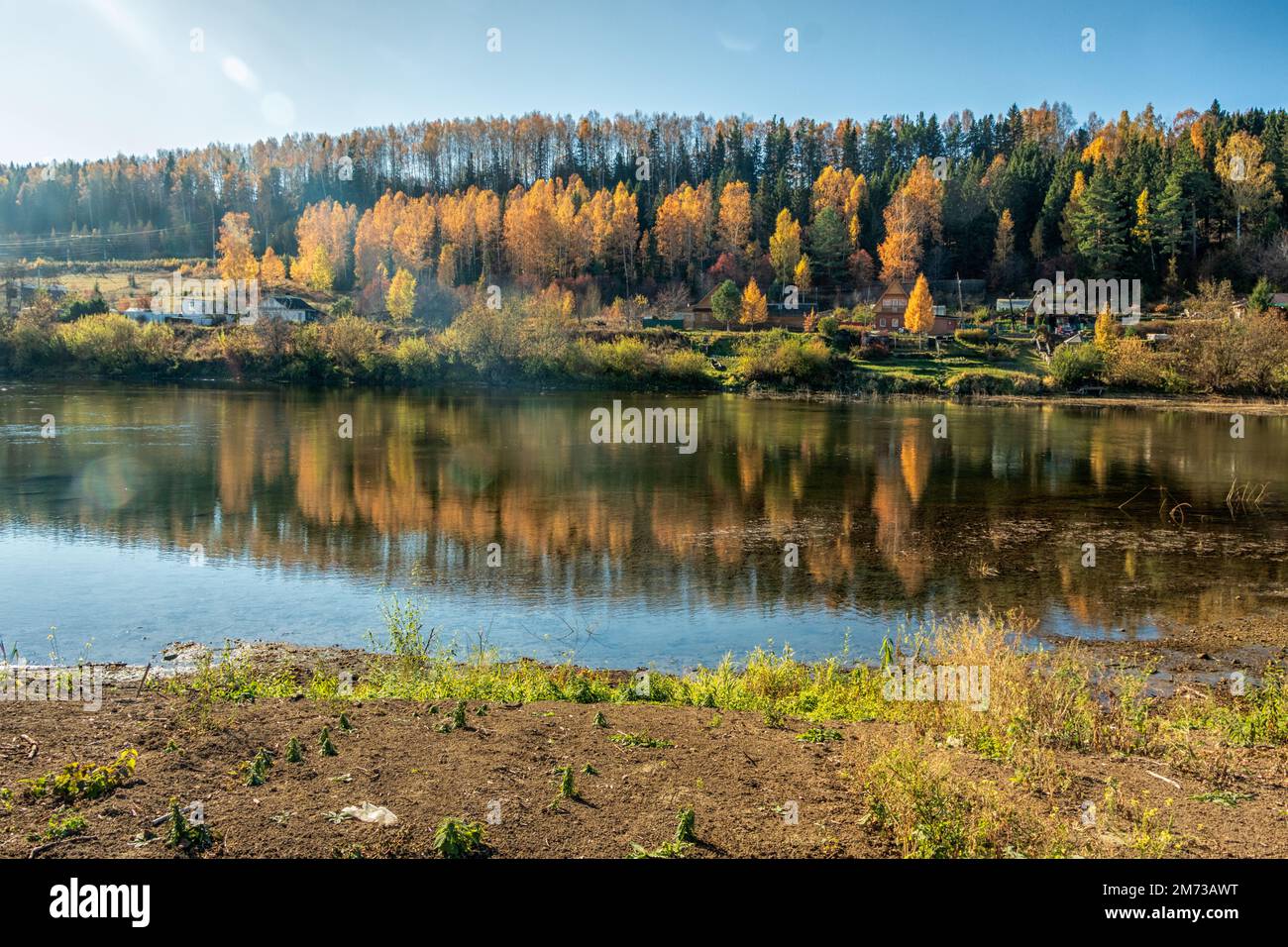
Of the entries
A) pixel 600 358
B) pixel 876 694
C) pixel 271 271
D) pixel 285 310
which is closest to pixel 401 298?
pixel 285 310

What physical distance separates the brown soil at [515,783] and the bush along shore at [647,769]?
0.02 m

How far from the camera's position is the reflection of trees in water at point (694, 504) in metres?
20.9

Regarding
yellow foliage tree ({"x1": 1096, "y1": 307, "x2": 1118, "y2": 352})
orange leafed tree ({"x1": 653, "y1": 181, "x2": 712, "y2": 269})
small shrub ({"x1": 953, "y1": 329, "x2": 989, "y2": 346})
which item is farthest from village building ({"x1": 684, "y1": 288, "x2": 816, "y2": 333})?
yellow foliage tree ({"x1": 1096, "y1": 307, "x2": 1118, "y2": 352})

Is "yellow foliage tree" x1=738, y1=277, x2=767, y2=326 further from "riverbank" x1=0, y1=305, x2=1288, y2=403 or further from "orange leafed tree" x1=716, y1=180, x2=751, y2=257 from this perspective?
"orange leafed tree" x1=716, y1=180, x2=751, y2=257

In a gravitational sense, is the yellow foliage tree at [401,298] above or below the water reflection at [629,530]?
above

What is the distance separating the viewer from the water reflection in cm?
1808

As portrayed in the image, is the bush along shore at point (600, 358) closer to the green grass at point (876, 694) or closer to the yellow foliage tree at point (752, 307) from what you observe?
the yellow foliage tree at point (752, 307)

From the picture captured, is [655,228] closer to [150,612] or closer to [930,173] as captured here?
[930,173]

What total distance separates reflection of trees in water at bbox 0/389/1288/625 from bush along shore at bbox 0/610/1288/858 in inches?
298

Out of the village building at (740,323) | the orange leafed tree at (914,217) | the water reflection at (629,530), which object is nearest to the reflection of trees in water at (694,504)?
the water reflection at (629,530)

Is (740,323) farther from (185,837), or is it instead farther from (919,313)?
(185,837)

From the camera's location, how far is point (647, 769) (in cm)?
845
